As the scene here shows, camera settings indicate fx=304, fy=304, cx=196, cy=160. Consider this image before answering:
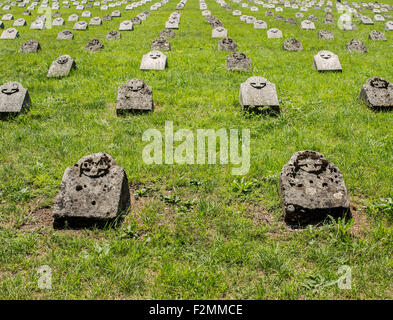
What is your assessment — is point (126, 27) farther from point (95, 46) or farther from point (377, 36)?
point (377, 36)

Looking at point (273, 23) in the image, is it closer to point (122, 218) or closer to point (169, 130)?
point (169, 130)

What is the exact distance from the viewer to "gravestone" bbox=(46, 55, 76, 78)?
9195mm

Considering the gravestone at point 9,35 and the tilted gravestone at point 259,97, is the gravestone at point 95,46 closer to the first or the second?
the gravestone at point 9,35

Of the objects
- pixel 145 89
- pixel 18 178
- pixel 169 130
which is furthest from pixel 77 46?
pixel 18 178

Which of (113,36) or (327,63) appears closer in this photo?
(327,63)

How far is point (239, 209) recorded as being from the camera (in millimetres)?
4406

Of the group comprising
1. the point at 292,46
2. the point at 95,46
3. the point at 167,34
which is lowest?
the point at 292,46

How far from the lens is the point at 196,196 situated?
4.67m

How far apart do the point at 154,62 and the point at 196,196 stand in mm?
6453

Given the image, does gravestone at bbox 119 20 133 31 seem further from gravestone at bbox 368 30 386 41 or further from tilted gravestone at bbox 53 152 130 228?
tilted gravestone at bbox 53 152 130 228

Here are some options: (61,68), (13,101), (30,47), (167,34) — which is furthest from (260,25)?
(13,101)

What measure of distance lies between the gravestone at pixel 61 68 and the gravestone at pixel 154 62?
2.20 m

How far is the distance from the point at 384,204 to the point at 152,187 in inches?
133

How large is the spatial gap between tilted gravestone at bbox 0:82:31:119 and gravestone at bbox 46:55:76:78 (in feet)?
6.85
